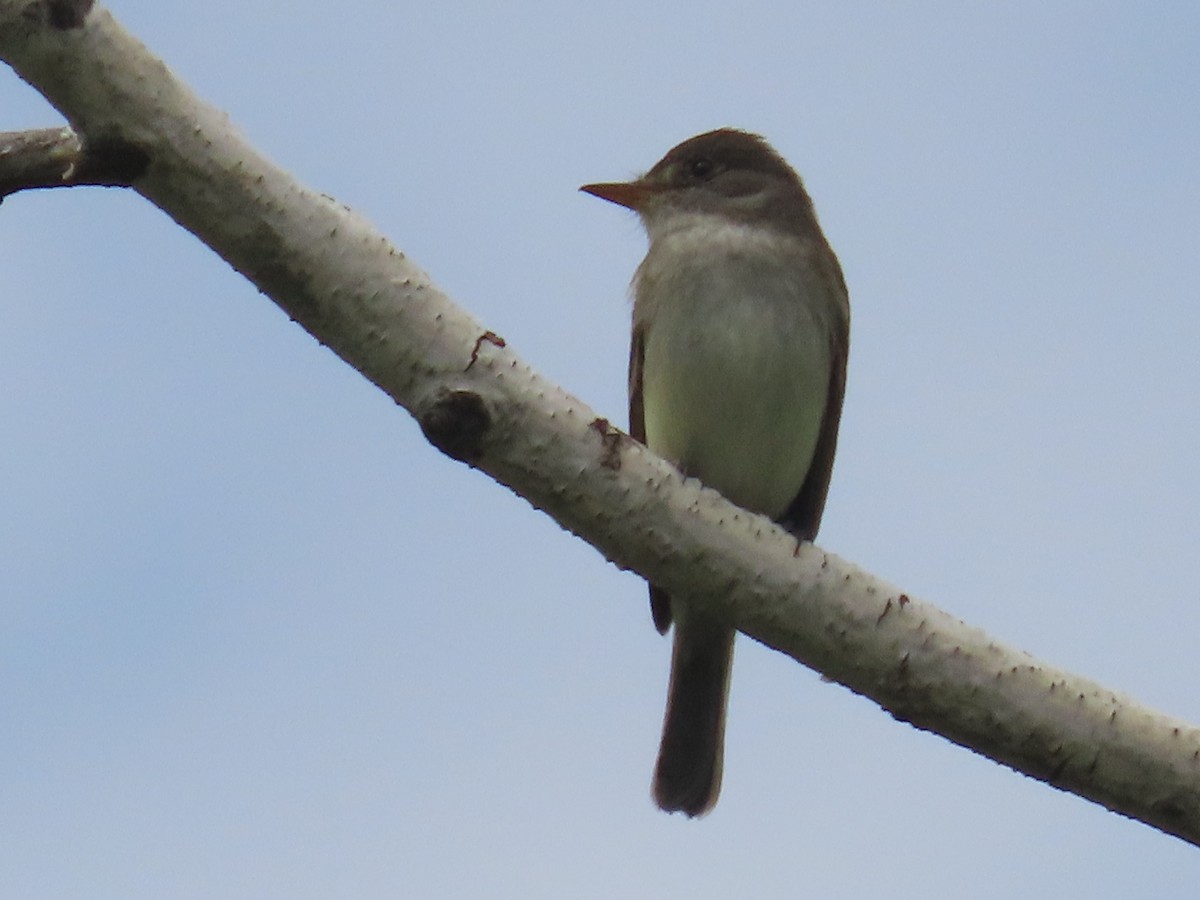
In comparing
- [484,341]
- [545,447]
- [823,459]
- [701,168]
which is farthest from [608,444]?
[701,168]

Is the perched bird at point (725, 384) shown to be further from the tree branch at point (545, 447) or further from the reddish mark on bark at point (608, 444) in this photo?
the reddish mark on bark at point (608, 444)

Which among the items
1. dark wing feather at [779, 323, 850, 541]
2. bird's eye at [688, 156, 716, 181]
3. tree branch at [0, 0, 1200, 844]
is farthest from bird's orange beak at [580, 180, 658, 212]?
tree branch at [0, 0, 1200, 844]

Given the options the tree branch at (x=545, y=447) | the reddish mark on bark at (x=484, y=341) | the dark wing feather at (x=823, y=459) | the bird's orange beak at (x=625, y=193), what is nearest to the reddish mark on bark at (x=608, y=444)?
the tree branch at (x=545, y=447)

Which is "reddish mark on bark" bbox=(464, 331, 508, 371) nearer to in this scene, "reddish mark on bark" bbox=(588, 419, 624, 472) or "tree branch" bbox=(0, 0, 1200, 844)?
"tree branch" bbox=(0, 0, 1200, 844)

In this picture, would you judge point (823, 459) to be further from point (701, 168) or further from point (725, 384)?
point (701, 168)

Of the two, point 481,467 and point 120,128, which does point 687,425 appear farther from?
point 120,128

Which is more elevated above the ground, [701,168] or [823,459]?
[701,168]
